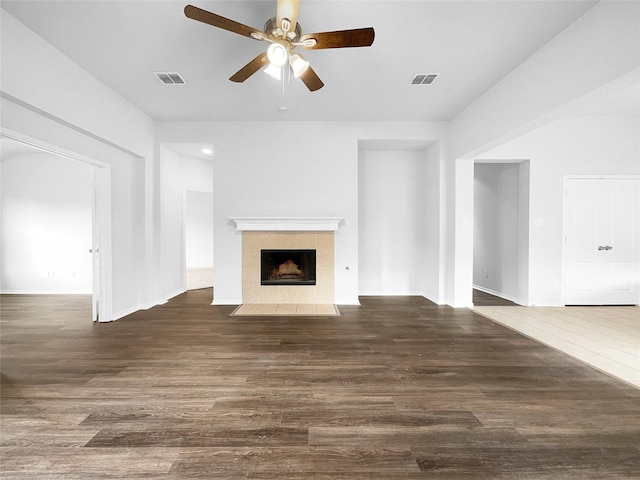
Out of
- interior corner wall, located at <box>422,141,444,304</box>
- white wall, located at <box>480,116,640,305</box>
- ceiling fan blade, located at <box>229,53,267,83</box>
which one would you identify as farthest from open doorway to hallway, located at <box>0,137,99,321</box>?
white wall, located at <box>480,116,640,305</box>

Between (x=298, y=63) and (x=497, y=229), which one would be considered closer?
(x=298, y=63)

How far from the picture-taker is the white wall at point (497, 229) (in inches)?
207

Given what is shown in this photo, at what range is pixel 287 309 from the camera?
4.66 metres

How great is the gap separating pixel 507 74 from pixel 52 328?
6.22 metres

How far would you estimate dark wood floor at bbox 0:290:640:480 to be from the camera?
1.52 m

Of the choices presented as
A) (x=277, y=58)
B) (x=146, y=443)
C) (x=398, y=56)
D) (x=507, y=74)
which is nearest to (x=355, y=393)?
(x=146, y=443)

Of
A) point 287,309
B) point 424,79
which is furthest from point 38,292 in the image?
point 424,79

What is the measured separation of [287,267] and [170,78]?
10.3 ft

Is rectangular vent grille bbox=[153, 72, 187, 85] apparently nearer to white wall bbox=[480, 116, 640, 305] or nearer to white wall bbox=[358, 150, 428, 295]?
white wall bbox=[358, 150, 428, 295]

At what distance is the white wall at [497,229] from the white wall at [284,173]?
5.41 feet

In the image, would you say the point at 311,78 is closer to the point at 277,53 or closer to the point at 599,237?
the point at 277,53

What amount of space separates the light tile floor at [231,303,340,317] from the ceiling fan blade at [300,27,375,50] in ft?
10.7

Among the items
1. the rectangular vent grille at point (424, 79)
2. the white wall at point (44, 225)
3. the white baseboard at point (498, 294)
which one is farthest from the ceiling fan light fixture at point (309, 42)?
the white wall at point (44, 225)

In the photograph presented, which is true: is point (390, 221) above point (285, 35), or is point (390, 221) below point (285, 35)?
below
